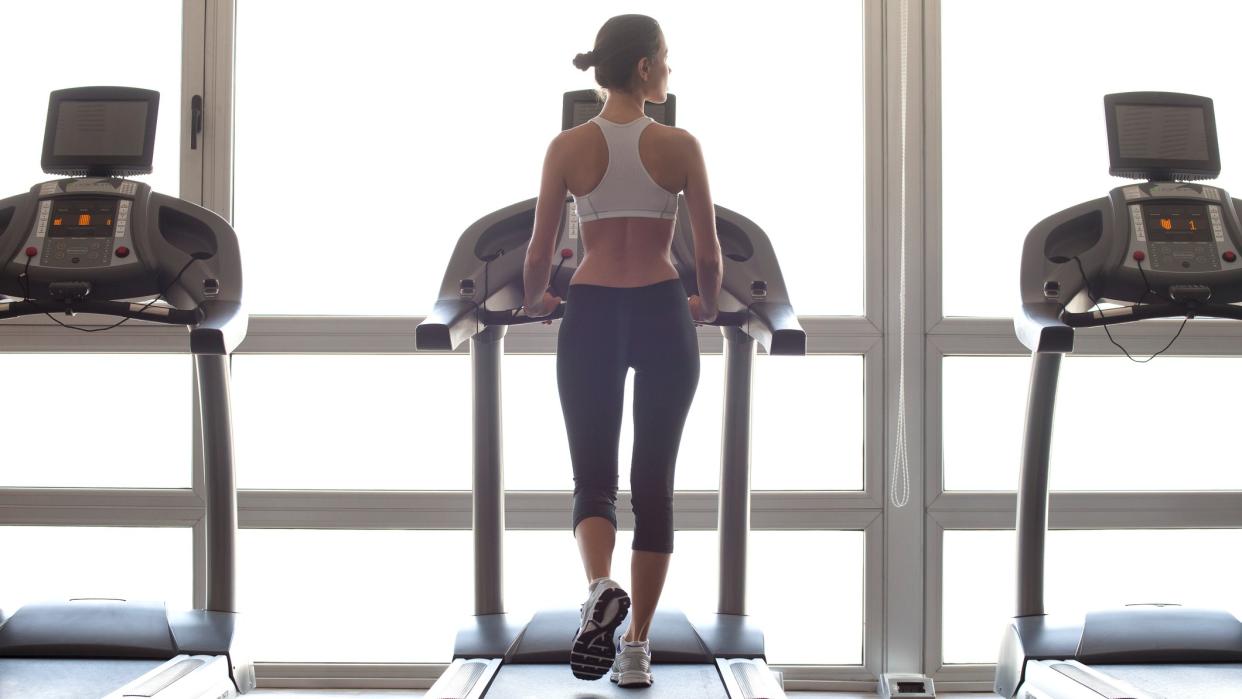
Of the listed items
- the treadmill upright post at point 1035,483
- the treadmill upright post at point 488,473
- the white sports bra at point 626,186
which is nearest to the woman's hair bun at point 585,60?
the white sports bra at point 626,186

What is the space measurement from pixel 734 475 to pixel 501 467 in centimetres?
67

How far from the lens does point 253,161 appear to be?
3625 mm

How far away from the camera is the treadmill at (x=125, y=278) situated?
2750 millimetres

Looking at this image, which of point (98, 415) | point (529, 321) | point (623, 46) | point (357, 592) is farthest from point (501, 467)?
point (98, 415)

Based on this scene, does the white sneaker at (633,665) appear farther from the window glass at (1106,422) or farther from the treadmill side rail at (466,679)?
the window glass at (1106,422)

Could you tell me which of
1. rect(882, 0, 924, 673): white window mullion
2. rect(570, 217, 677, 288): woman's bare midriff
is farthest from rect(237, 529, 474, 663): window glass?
rect(570, 217, 677, 288): woman's bare midriff

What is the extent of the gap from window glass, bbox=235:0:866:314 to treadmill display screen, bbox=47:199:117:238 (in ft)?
2.57

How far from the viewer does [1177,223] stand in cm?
280

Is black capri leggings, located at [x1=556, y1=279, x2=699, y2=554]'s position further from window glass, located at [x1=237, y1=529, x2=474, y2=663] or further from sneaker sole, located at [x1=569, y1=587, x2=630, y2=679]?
window glass, located at [x1=237, y1=529, x2=474, y2=663]

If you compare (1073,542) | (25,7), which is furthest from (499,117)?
(1073,542)

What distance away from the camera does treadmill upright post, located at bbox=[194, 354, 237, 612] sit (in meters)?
Result: 2.87

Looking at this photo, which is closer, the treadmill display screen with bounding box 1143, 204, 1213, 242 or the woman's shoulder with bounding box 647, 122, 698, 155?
the woman's shoulder with bounding box 647, 122, 698, 155

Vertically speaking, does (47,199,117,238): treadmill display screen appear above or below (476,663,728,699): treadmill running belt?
above

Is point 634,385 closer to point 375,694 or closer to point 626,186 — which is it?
point 626,186
